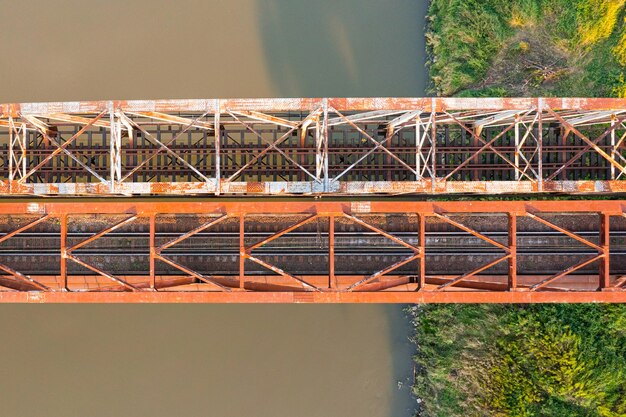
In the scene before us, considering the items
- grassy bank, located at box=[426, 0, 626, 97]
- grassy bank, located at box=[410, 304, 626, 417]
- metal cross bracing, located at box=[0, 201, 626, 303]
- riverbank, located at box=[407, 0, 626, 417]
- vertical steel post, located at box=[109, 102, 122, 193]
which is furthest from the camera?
grassy bank, located at box=[426, 0, 626, 97]

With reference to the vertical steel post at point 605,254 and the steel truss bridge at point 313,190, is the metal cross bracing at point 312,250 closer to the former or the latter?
the steel truss bridge at point 313,190

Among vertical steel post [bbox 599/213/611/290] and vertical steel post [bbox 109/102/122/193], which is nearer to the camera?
vertical steel post [bbox 599/213/611/290]

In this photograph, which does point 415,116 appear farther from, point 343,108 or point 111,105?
point 111,105

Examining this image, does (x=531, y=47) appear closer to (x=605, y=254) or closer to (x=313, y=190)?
(x=605, y=254)

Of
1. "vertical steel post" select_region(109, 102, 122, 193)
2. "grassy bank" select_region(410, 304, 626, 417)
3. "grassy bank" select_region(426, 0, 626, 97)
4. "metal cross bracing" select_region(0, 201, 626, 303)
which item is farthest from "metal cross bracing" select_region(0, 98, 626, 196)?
"grassy bank" select_region(410, 304, 626, 417)

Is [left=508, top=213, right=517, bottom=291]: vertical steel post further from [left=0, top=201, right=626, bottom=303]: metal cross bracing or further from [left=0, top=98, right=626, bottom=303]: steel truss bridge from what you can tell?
[left=0, top=201, right=626, bottom=303]: metal cross bracing
